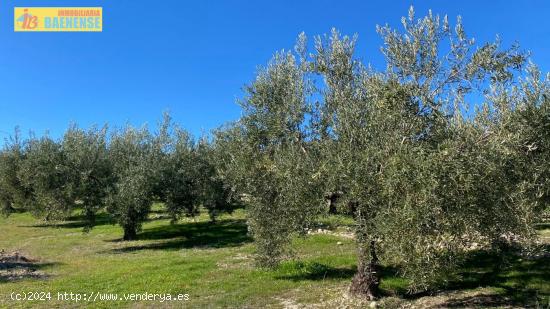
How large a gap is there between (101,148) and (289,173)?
2635 cm

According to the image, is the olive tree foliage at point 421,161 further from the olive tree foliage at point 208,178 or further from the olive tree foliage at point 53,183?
the olive tree foliage at point 53,183

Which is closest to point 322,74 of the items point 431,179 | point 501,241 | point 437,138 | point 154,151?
point 437,138

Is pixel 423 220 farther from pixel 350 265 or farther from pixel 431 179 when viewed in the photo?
pixel 350 265

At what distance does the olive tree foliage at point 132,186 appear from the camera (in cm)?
3111

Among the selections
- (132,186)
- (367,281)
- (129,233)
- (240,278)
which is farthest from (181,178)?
(367,281)

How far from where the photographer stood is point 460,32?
12.0m

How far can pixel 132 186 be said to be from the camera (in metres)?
31.0

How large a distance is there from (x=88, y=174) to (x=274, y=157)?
22.7 metres

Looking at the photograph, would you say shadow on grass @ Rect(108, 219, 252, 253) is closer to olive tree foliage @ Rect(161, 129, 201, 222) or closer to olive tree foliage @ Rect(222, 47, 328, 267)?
olive tree foliage @ Rect(161, 129, 201, 222)

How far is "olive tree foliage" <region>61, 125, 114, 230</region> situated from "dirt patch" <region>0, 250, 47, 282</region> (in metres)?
7.61

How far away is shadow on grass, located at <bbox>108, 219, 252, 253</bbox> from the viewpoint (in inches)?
1177

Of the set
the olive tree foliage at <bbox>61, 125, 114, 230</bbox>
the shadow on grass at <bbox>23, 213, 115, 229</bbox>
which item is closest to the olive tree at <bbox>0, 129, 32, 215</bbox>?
the shadow on grass at <bbox>23, 213, 115, 229</bbox>

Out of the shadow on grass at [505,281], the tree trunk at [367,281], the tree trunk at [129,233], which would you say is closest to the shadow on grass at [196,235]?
the tree trunk at [129,233]

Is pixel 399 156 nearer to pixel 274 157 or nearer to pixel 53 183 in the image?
pixel 274 157
